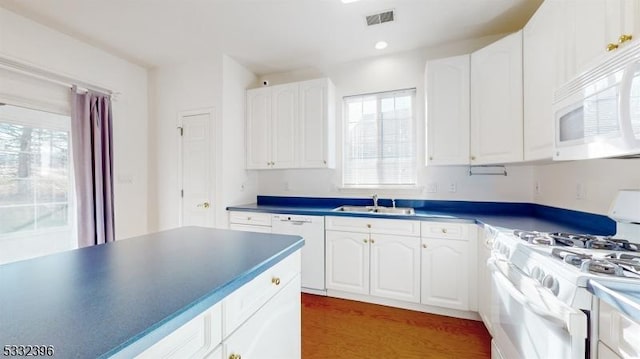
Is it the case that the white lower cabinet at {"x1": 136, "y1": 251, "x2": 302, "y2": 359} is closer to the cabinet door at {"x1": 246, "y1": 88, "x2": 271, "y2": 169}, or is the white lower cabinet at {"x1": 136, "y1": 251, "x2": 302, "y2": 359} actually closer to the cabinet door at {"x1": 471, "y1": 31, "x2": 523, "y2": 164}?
the cabinet door at {"x1": 471, "y1": 31, "x2": 523, "y2": 164}

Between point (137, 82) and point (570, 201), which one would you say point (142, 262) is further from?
point (137, 82)

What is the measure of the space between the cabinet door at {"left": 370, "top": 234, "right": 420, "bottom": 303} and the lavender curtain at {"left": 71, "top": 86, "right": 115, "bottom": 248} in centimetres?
275

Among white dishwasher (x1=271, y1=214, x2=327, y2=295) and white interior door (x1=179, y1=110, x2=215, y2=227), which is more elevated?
white interior door (x1=179, y1=110, x2=215, y2=227)

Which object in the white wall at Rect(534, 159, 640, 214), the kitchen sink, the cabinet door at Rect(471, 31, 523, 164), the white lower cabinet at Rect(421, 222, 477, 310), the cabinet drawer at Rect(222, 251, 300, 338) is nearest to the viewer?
the cabinet drawer at Rect(222, 251, 300, 338)

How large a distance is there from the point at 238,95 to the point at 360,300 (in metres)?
2.69

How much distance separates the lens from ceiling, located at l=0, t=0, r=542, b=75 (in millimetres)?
2070

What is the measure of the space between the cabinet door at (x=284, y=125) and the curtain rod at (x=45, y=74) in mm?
1795

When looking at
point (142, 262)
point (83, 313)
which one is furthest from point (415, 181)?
point (83, 313)

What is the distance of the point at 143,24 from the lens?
2346mm

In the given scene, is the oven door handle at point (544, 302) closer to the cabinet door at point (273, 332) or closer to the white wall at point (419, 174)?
the cabinet door at point (273, 332)

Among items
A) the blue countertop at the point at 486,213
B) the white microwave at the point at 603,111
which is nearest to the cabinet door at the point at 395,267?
the blue countertop at the point at 486,213

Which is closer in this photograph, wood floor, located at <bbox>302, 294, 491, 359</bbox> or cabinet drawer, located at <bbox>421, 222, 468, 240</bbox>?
wood floor, located at <bbox>302, 294, 491, 359</bbox>

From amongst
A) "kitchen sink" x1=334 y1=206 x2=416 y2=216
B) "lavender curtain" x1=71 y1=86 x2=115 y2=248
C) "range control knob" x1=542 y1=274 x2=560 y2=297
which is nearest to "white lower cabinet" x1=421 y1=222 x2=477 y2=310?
"kitchen sink" x1=334 y1=206 x2=416 y2=216

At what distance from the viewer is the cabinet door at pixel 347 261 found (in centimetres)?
242
